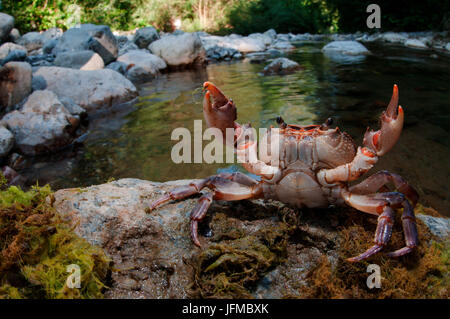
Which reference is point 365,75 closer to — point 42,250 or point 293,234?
point 293,234

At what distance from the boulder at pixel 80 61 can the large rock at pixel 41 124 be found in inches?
208

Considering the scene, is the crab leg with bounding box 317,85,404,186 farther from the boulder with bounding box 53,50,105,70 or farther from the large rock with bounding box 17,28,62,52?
the large rock with bounding box 17,28,62,52

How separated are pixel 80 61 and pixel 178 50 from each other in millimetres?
5870

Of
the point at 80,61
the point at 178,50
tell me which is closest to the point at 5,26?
the point at 80,61

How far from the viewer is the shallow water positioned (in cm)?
611

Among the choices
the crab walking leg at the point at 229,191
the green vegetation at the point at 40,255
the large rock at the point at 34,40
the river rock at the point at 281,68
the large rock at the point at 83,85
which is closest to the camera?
the green vegetation at the point at 40,255

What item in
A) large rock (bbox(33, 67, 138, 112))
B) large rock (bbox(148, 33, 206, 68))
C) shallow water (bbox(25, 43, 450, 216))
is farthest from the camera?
large rock (bbox(148, 33, 206, 68))

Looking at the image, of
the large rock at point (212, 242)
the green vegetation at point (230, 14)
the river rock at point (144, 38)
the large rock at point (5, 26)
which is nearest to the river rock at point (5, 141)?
the large rock at point (212, 242)

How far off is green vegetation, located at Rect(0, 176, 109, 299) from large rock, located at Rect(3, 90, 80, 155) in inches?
207

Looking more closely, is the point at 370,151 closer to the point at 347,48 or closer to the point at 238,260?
the point at 238,260

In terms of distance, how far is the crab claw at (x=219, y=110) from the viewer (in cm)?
282

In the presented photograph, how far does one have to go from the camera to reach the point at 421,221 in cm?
286

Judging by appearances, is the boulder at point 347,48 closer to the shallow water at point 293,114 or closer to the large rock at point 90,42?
the shallow water at point 293,114

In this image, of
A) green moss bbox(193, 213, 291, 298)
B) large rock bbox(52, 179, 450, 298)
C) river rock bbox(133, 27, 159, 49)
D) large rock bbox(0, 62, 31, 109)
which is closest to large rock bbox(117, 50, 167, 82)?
river rock bbox(133, 27, 159, 49)
